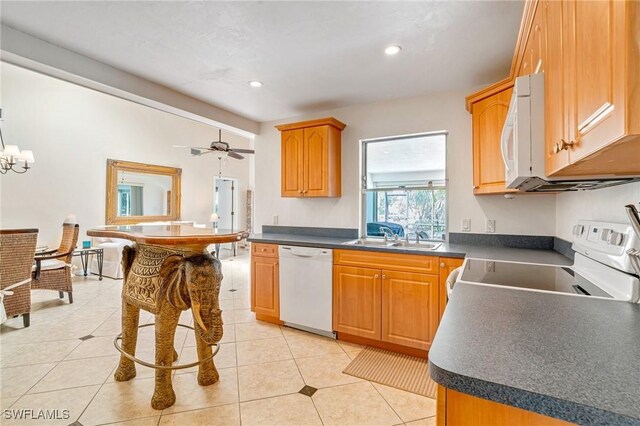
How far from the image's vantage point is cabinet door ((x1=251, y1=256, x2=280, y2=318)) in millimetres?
3107

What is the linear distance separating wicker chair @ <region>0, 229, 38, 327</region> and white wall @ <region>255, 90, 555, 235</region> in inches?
91.6

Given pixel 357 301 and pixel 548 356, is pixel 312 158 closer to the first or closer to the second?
pixel 357 301

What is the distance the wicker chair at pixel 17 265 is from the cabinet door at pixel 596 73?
4.21m

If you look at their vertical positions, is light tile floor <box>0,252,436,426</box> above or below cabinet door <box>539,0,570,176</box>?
below

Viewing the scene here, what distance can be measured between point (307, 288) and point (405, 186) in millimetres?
1473

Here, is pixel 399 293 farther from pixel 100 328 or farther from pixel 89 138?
pixel 89 138

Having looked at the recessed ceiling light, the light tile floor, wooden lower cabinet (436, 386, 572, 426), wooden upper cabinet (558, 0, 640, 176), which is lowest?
the light tile floor

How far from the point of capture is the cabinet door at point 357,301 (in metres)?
2.61

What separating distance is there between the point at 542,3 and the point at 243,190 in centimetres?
812

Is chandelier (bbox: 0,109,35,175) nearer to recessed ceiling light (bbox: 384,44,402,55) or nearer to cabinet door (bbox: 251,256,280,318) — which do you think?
cabinet door (bbox: 251,256,280,318)

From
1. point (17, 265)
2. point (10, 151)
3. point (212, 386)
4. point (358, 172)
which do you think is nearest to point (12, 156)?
point (10, 151)

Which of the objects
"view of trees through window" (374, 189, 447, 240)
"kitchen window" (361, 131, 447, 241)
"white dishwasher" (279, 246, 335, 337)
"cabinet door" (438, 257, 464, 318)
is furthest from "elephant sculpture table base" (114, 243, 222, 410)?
"view of trees through window" (374, 189, 447, 240)

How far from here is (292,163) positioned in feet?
11.2

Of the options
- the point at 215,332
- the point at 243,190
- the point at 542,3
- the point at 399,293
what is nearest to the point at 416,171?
the point at 399,293
